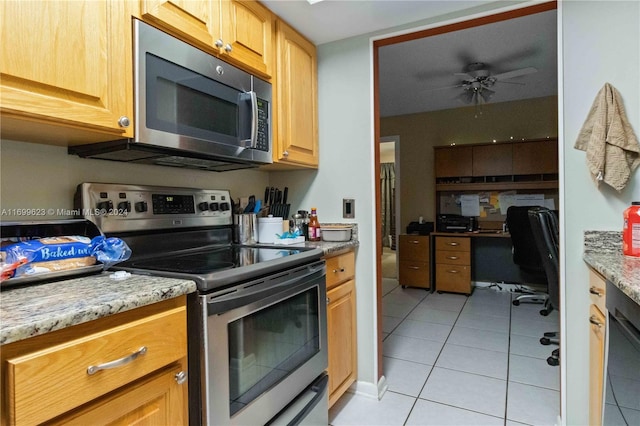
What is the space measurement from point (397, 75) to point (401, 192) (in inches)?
73.9

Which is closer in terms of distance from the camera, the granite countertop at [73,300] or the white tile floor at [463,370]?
the granite countertop at [73,300]

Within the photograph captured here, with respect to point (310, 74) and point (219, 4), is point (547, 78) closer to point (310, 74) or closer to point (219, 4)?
point (310, 74)

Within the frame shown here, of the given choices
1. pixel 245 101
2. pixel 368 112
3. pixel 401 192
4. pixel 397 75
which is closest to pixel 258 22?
pixel 245 101

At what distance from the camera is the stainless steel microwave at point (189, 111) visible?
1.22 m

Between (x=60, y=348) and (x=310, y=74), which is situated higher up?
(x=310, y=74)

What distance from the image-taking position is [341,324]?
1.88m

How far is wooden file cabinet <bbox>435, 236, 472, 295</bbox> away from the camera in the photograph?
13.5ft

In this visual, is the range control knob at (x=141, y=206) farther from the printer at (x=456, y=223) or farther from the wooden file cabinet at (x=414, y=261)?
the printer at (x=456, y=223)

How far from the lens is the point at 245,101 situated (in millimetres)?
1623

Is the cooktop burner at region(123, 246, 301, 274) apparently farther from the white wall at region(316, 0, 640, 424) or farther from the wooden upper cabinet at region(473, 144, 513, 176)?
the wooden upper cabinet at region(473, 144, 513, 176)

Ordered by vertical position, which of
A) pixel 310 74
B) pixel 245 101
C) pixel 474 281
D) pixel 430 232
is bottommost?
pixel 474 281

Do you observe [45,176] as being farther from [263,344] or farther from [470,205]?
[470,205]

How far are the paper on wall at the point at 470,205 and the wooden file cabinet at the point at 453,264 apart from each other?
0.63m

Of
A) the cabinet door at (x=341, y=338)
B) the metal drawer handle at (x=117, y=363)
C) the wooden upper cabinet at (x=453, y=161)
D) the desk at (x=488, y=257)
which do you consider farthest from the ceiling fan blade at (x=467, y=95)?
the metal drawer handle at (x=117, y=363)
